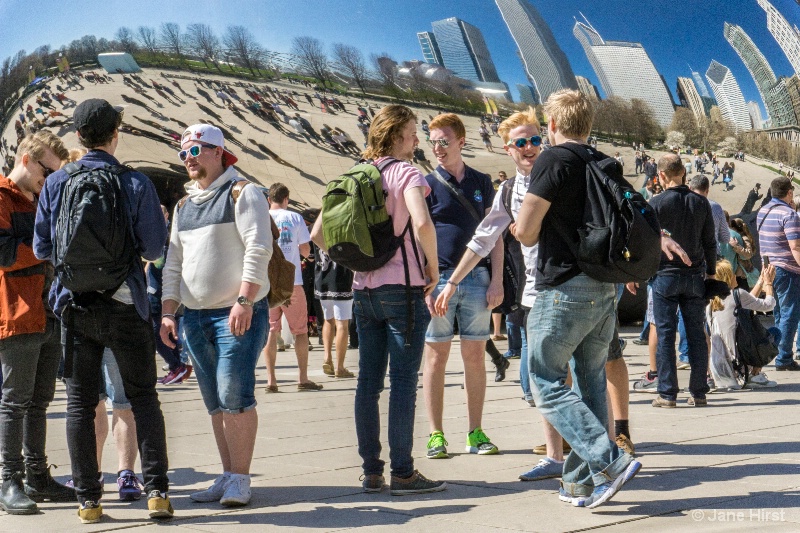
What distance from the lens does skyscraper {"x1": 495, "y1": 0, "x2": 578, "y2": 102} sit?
8.99m

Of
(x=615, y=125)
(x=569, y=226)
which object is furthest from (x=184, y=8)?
(x=569, y=226)

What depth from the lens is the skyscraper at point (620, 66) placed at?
31.0 ft

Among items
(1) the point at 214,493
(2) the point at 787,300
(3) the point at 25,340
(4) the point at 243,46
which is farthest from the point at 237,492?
(2) the point at 787,300

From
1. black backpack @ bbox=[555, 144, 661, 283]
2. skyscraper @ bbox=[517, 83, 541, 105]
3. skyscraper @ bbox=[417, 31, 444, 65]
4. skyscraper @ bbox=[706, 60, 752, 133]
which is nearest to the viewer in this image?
black backpack @ bbox=[555, 144, 661, 283]

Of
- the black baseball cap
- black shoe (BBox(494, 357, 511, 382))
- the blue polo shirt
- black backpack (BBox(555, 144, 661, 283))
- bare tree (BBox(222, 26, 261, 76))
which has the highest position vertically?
bare tree (BBox(222, 26, 261, 76))

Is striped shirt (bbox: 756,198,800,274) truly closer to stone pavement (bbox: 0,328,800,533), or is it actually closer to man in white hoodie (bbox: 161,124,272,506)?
stone pavement (bbox: 0,328,800,533)

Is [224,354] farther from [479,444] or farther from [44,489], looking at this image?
[479,444]

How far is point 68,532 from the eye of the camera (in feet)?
15.8

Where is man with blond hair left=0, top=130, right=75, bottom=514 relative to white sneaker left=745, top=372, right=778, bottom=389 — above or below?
above

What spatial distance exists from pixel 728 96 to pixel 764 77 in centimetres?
53

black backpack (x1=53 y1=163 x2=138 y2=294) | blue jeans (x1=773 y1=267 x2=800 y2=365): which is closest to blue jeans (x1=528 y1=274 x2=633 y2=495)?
black backpack (x1=53 y1=163 x2=138 y2=294)

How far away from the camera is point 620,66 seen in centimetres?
965

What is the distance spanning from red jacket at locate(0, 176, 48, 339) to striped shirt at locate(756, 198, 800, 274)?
752cm

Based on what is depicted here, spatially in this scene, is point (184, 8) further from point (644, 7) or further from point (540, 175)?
point (540, 175)
